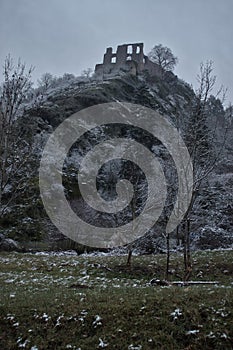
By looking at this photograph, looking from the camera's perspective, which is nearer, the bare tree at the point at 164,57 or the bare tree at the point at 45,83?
the bare tree at the point at 45,83

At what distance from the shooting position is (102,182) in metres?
37.7

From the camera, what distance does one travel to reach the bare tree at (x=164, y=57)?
314ft

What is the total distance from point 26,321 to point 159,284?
5254mm

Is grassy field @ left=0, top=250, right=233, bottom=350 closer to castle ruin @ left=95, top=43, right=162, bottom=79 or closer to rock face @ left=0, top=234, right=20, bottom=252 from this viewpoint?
rock face @ left=0, top=234, right=20, bottom=252

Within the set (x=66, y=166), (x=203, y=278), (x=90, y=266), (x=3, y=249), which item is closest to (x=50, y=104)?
(x=66, y=166)

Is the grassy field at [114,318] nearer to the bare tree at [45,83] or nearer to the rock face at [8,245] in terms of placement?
the bare tree at [45,83]

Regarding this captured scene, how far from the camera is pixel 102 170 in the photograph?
1574 inches

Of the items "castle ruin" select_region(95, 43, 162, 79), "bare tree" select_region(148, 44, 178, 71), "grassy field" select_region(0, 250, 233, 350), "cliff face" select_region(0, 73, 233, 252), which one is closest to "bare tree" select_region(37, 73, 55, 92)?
"cliff face" select_region(0, 73, 233, 252)

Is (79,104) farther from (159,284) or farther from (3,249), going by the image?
(159,284)

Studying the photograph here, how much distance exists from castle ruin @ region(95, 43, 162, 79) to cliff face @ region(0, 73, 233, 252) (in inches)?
905

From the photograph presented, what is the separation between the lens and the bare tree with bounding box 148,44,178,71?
314ft

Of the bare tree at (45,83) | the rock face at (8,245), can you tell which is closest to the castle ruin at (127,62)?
the bare tree at (45,83)

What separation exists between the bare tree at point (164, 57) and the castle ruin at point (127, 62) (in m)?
5.93

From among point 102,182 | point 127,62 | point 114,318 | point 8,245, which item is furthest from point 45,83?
point 127,62
